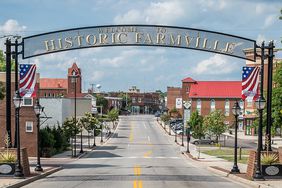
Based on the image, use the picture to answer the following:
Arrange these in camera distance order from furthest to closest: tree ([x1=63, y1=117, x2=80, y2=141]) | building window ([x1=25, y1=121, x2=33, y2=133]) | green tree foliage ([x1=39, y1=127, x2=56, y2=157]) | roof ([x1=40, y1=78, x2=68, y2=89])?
roof ([x1=40, y1=78, x2=68, y2=89])
tree ([x1=63, y1=117, x2=80, y2=141])
green tree foliage ([x1=39, y1=127, x2=56, y2=157])
building window ([x1=25, y1=121, x2=33, y2=133])

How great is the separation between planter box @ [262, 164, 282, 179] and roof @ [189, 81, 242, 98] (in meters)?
108

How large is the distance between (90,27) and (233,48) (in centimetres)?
636

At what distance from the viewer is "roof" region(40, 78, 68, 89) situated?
173 metres

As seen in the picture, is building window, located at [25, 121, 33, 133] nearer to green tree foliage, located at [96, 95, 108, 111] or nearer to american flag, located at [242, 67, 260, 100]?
american flag, located at [242, 67, 260, 100]

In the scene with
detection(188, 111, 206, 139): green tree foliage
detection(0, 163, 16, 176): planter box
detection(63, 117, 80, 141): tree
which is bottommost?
detection(188, 111, 206, 139): green tree foliage

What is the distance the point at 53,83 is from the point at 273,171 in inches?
6123

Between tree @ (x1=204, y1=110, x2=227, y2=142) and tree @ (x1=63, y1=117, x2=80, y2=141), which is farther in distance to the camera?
tree @ (x1=204, y1=110, x2=227, y2=142)

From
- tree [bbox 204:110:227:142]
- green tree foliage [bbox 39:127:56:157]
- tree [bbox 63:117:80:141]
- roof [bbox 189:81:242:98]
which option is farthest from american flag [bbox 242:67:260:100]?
roof [bbox 189:81:242:98]

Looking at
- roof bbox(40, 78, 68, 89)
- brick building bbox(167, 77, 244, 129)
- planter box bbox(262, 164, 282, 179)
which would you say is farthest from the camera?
roof bbox(40, 78, 68, 89)

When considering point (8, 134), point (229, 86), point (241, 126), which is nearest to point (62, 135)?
point (8, 134)

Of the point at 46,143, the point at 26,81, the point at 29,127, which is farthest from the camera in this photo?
the point at 46,143

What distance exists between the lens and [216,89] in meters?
133

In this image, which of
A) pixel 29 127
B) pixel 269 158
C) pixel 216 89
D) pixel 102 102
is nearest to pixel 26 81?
pixel 269 158

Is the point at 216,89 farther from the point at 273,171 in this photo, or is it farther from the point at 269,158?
the point at 273,171
